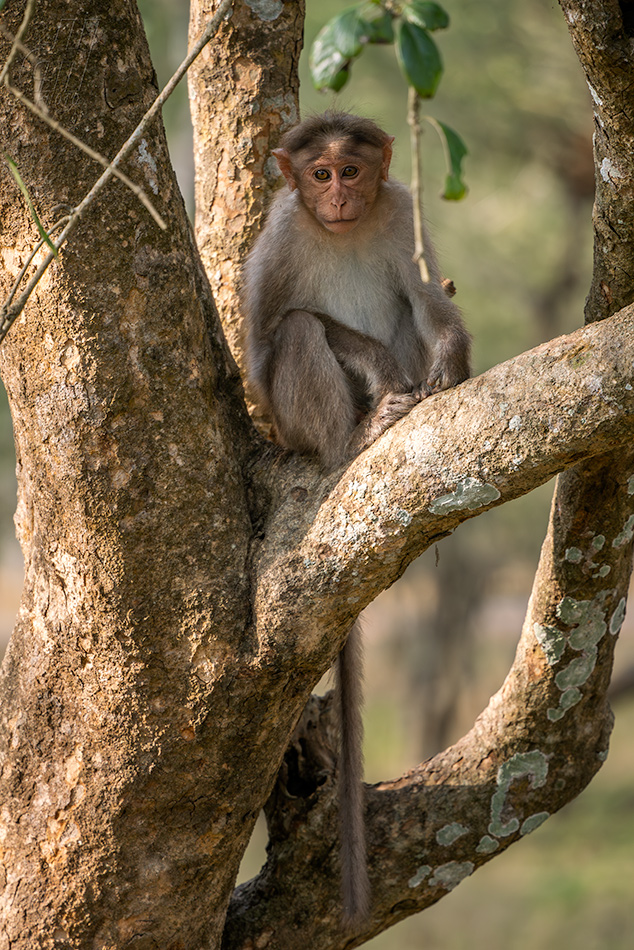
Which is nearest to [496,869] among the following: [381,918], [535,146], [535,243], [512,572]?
[512,572]

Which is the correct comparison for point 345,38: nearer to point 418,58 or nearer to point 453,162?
point 418,58

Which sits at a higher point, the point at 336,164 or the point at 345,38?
the point at 336,164

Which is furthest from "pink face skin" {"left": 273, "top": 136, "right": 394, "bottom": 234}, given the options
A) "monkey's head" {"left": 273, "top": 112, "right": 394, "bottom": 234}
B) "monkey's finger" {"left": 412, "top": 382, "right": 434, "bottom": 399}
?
"monkey's finger" {"left": 412, "top": 382, "right": 434, "bottom": 399}

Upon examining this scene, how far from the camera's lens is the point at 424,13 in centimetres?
187

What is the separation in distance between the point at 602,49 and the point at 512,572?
1363 centimetres

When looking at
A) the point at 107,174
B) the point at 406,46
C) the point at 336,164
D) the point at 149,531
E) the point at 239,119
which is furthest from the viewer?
the point at 239,119

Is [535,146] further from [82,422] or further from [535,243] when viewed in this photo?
[82,422]

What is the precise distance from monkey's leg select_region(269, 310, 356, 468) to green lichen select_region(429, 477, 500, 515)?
697 mm

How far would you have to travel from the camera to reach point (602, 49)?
2.25 meters

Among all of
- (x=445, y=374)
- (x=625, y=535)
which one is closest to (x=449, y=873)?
(x=625, y=535)

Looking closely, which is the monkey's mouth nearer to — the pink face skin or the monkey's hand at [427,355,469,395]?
the pink face skin

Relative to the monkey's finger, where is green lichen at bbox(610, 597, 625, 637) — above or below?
below

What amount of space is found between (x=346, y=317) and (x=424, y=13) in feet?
7.04

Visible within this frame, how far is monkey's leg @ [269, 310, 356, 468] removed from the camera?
330 centimetres
